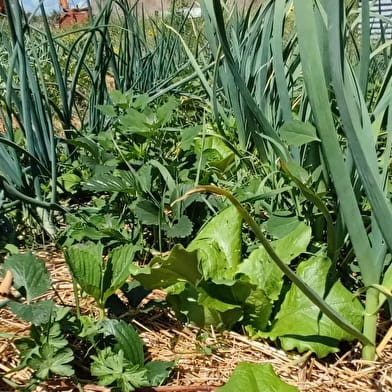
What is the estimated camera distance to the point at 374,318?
0.77 m

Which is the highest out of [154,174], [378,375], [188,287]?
[154,174]

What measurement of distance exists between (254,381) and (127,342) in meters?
0.19

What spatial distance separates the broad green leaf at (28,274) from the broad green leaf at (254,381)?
0.92 ft

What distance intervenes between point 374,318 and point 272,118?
54cm

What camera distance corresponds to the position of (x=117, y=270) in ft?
2.68

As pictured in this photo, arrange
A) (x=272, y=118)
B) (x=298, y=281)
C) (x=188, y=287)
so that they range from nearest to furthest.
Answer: (x=298, y=281), (x=188, y=287), (x=272, y=118)

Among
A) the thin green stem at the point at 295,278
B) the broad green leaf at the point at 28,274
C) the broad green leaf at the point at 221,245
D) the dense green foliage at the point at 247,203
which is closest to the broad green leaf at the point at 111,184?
the dense green foliage at the point at 247,203

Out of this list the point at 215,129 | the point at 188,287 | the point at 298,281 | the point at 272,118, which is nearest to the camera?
the point at 298,281

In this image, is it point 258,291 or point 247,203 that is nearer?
point 258,291

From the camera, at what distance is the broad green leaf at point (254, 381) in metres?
0.66

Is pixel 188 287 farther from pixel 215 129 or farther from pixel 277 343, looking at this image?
pixel 215 129

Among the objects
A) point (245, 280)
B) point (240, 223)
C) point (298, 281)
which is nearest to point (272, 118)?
point (240, 223)

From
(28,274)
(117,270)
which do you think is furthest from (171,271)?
(28,274)

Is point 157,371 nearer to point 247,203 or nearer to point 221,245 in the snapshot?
point 221,245
